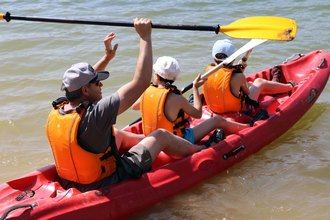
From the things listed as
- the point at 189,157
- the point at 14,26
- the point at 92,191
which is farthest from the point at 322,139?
the point at 14,26

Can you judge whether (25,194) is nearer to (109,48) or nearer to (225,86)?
(109,48)

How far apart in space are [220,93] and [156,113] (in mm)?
996

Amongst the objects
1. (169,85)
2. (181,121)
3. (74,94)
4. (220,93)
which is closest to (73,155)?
(74,94)

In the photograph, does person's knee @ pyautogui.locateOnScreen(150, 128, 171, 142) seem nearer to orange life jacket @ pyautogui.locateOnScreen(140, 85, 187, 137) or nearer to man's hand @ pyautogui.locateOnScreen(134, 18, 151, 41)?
orange life jacket @ pyautogui.locateOnScreen(140, 85, 187, 137)

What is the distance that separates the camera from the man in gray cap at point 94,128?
11.3 ft

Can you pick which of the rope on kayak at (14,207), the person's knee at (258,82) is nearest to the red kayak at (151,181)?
the rope on kayak at (14,207)

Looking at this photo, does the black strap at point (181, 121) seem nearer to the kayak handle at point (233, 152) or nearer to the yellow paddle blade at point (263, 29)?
the kayak handle at point (233, 152)

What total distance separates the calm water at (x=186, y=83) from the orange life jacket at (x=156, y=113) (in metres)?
0.60

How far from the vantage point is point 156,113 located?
4.54 meters

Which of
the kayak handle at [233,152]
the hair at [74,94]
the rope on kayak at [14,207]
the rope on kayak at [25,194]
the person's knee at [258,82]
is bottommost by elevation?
the kayak handle at [233,152]

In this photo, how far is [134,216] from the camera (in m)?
4.22

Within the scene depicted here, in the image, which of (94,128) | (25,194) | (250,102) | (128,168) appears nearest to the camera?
(94,128)

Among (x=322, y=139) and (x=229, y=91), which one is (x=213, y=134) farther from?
(x=322, y=139)

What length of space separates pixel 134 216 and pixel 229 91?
5.64 feet
